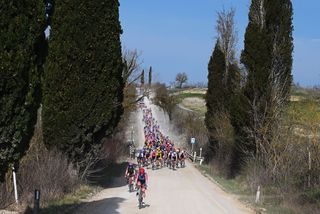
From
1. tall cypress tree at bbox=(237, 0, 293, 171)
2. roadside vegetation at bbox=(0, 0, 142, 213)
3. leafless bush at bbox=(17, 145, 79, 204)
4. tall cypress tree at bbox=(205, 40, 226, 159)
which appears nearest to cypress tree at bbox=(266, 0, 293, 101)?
tall cypress tree at bbox=(237, 0, 293, 171)

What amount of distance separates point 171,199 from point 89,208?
18.7 feet

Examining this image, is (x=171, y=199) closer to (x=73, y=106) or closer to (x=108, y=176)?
(x=73, y=106)

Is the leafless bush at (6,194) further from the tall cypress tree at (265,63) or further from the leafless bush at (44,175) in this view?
the tall cypress tree at (265,63)

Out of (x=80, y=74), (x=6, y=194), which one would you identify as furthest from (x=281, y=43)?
(x=6, y=194)

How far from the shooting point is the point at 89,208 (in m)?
21.8

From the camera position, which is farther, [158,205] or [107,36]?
[107,36]

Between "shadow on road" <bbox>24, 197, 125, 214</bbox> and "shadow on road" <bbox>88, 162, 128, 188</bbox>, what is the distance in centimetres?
576

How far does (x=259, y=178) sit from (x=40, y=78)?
1794 cm

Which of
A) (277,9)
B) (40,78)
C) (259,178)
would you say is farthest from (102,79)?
(40,78)

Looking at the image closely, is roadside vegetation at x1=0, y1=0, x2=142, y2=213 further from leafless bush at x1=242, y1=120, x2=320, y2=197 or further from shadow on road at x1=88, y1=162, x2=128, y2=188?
leafless bush at x1=242, y1=120, x2=320, y2=197

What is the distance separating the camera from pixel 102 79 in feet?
86.7

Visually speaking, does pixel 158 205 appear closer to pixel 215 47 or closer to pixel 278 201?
pixel 278 201

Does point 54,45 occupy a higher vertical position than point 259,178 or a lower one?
higher

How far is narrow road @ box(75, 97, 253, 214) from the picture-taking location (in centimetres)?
2256
